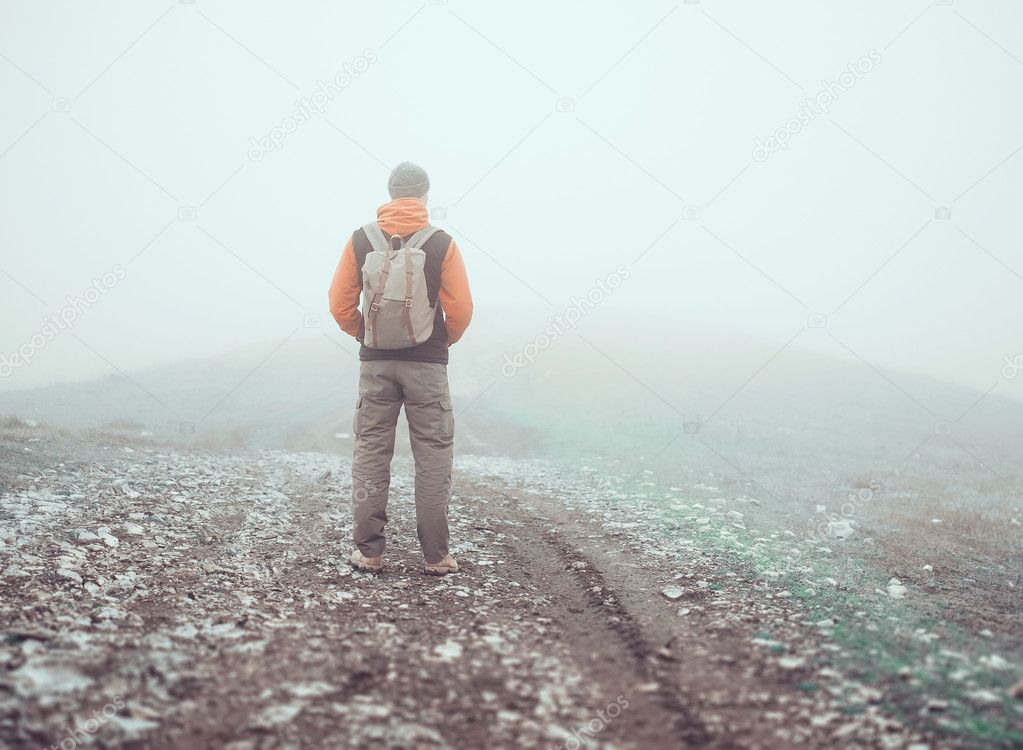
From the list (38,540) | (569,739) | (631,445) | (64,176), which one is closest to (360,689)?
(569,739)

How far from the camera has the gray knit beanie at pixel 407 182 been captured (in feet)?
21.7

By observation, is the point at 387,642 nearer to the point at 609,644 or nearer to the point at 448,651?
the point at 448,651

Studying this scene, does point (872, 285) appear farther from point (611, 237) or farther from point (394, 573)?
point (394, 573)

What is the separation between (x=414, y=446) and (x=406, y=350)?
1.13 m

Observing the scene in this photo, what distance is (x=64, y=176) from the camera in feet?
486

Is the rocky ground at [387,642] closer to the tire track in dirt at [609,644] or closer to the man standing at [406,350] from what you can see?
the tire track in dirt at [609,644]

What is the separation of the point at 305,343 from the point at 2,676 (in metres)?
50.5

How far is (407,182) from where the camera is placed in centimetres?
663
